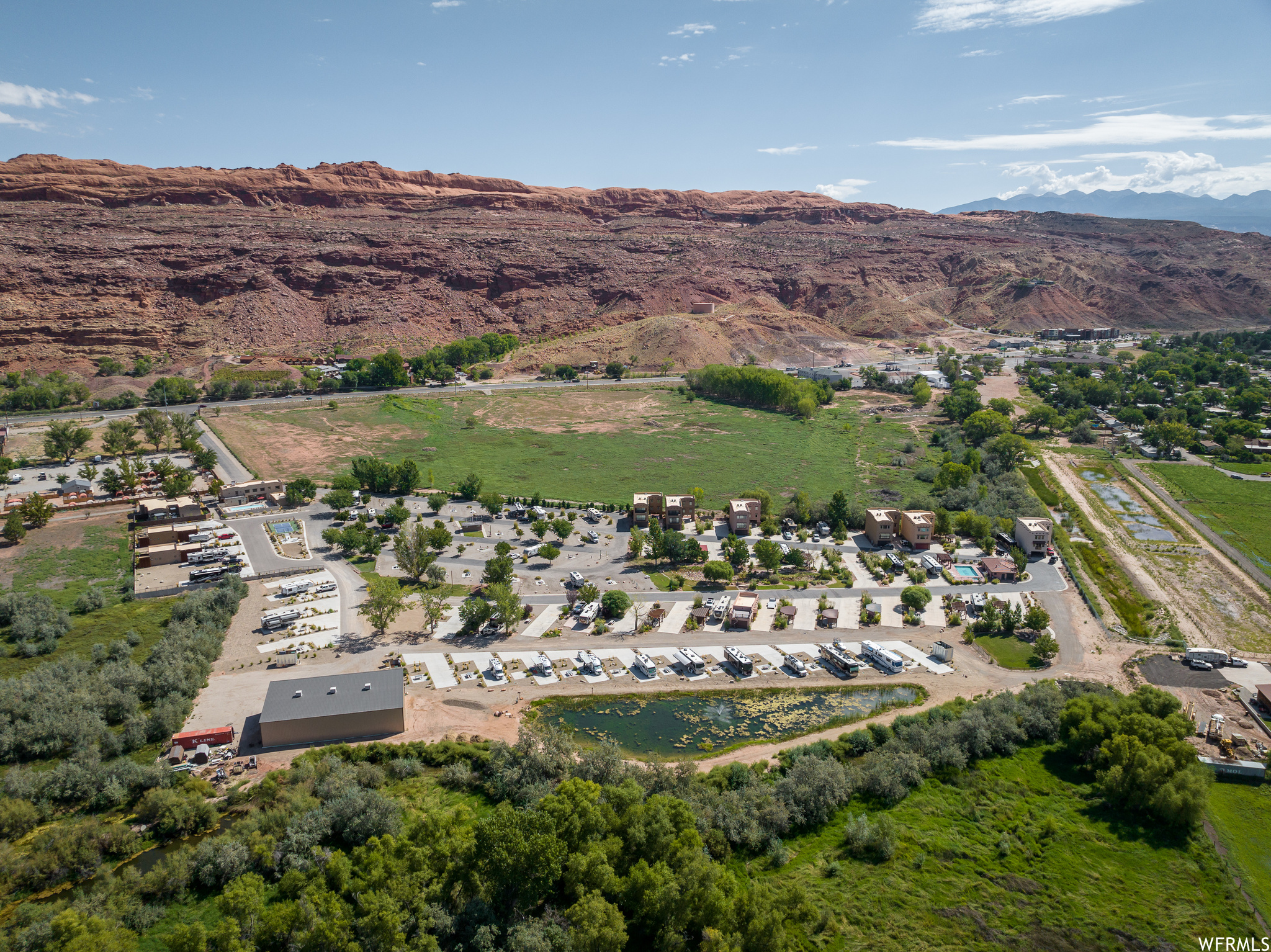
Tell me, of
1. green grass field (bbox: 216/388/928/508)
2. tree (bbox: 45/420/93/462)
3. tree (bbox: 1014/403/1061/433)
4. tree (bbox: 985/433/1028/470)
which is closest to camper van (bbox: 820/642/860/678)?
green grass field (bbox: 216/388/928/508)

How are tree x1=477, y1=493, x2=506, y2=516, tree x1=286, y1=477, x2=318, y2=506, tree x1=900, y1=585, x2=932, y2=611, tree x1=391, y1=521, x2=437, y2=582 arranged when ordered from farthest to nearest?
tree x1=286, y1=477, x2=318, y2=506 < tree x1=477, y1=493, x2=506, y2=516 < tree x1=391, y1=521, x2=437, y2=582 < tree x1=900, y1=585, x2=932, y2=611

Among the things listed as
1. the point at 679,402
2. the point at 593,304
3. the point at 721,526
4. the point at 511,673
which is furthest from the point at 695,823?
the point at 593,304

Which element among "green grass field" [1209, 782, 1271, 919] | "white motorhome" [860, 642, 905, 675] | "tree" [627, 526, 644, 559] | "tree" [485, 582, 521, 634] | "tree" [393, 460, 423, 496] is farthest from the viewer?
"tree" [393, 460, 423, 496]

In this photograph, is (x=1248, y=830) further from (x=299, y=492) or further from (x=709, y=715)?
(x=299, y=492)

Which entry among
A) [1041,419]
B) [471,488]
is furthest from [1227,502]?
[471,488]

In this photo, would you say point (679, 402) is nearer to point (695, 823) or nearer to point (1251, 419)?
point (1251, 419)

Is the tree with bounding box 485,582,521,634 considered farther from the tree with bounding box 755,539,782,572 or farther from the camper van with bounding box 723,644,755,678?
the tree with bounding box 755,539,782,572

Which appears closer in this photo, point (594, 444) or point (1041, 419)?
point (594, 444)

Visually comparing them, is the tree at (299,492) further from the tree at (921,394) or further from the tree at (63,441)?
the tree at (921,394)

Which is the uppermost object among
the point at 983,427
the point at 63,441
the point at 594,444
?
the point at 983,427
